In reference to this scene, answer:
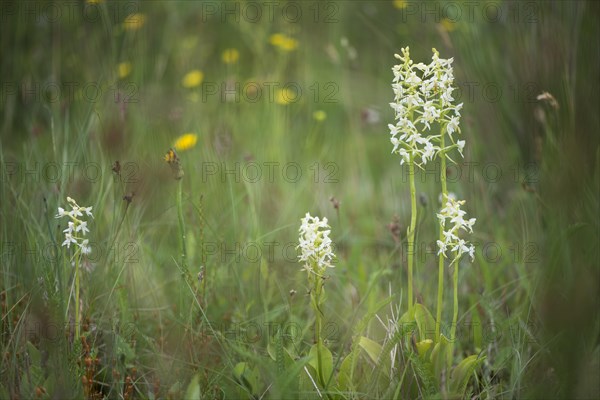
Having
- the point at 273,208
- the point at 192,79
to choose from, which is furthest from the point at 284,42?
the point at 273,208

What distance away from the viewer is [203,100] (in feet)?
13.1

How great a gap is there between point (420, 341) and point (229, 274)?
0.85 meters

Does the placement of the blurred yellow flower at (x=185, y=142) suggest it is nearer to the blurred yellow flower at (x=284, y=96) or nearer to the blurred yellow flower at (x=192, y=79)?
the blurred yellow flower at (x=284, y=96)

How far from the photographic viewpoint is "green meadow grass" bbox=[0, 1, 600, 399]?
5.53 ft

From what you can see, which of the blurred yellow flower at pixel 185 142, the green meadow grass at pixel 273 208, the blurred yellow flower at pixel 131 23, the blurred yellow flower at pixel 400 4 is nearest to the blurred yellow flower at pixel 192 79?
the green meadow grass at pixel 273 208

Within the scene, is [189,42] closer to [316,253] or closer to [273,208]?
[273,208]

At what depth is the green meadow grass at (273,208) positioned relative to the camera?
1685 mm

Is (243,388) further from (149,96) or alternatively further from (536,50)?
(149,96)

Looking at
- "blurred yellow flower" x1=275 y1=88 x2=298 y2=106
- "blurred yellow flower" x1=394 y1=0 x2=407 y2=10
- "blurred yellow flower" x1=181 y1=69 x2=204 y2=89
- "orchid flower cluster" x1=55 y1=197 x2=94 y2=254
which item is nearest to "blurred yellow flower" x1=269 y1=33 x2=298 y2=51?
"blurred yellow flower" x1=275 y1=88 x2=298 y2=106

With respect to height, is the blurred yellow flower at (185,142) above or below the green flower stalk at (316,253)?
above

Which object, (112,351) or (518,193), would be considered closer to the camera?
(112,351)

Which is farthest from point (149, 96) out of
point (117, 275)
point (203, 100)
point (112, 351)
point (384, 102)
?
point (112, 351)

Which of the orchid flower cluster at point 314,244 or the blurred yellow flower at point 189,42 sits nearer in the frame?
the orchid flower cluster at point 314,244

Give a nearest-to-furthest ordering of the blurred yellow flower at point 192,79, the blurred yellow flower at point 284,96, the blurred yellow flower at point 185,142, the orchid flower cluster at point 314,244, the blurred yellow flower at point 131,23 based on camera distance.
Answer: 1. the orchid flower cluster at point 314,244
2. the blurred yellow flower at point 185,142
3. the blurred yellow flower at point 131,23
4. the blurred yellow flower at point 284,96
5. the blurred yellow flower at point 192,79
